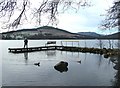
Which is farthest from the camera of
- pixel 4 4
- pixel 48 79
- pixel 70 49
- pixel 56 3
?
pixel 70 49

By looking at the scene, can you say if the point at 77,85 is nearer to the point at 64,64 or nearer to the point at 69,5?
the point at 64,64

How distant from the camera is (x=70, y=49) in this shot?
117 feet

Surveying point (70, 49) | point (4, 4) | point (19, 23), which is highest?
point (4, 4)

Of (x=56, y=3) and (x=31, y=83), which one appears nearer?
(x=56, y=3)

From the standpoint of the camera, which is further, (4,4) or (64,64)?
(64,64)

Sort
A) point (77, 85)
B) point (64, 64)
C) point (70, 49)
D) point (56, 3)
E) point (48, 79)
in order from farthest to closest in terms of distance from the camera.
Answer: point (70, 49)
point (64, 64)
point (48, 79)
point (77, 85)
point (56, 3)

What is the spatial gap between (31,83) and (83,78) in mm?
3098

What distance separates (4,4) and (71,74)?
11.2m

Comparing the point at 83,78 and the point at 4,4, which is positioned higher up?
the point at 4,4

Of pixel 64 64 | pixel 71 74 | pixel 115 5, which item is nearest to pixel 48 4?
pixel 115 5

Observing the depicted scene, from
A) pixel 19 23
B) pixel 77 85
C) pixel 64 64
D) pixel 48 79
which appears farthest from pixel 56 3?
pixel 64 64

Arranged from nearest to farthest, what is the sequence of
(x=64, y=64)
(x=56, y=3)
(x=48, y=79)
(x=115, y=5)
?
(x=56, y=3), (x=115, y=5), (x=48, y=79), (x=64, y=64)

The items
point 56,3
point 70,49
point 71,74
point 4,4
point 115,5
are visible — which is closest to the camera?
point 4,4

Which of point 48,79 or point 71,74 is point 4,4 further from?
point 71,74
